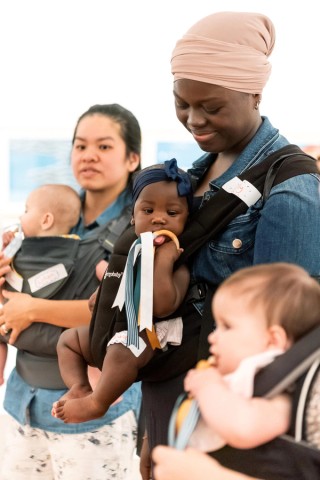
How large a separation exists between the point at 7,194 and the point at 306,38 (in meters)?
2.32

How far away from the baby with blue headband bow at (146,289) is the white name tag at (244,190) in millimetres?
139

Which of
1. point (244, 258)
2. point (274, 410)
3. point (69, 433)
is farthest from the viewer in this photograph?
point (69, 433)

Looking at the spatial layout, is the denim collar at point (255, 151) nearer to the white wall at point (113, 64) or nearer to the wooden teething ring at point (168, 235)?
the wooden teething ring at point (168, 235)

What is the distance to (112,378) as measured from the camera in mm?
1912

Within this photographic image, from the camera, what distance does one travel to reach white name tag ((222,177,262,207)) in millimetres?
1833

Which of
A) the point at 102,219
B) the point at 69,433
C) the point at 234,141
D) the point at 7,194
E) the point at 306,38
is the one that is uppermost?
the point at 306,38

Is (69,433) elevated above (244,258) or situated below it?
below

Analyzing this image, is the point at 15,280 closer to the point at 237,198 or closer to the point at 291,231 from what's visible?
the point at 237,198

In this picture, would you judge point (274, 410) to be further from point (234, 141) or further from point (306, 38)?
point (306, 38)

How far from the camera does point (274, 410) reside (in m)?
1.20

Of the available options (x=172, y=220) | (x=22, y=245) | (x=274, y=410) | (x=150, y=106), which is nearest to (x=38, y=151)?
(x=150, y=106)

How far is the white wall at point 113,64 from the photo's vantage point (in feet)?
16.6

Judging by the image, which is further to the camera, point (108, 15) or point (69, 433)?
point (108, 15)

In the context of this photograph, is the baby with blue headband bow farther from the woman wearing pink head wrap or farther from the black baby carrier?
the black baby carrier
